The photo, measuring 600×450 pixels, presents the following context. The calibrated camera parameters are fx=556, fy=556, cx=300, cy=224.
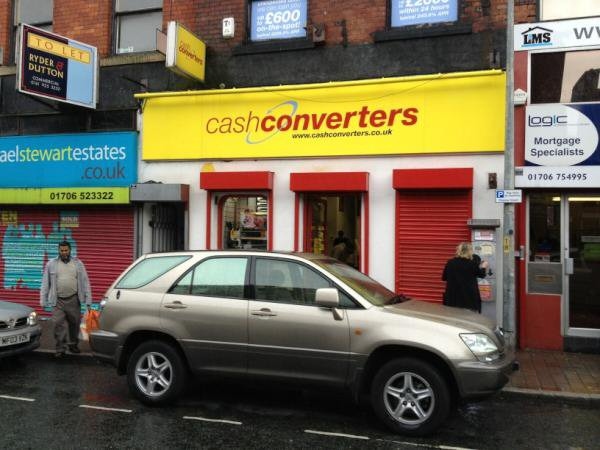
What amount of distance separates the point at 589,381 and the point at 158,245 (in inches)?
309

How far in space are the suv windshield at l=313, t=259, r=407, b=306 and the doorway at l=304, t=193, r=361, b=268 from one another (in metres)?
3.75

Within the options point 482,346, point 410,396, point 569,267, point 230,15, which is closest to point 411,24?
point 230,15

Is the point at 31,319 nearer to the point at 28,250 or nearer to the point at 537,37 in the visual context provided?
the point at 28,250

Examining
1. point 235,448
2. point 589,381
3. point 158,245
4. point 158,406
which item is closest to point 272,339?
point 235,448

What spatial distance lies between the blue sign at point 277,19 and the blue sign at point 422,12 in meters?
1.71

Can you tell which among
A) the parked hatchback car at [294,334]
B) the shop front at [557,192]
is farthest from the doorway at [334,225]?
the parked hatchback car at [294,334]

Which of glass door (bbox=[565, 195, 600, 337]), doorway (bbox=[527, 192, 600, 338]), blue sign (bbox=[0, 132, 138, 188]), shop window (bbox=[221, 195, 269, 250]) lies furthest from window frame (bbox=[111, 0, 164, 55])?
glass door (bbox=[565, 195, 600, 337])

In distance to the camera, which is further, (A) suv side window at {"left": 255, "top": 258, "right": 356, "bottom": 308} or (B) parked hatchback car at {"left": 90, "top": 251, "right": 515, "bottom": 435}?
(A) suv side window at {"left": 255, "top": 258, "right": 356, "bottom": 308}

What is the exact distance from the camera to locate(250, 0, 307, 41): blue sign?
10320mm

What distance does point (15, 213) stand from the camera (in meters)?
11.9

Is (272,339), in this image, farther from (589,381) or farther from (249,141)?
(249,141)

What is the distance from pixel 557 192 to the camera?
880cm

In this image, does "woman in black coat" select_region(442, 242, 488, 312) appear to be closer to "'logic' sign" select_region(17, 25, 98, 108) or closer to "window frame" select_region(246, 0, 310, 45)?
"window frame" select_region(246, 0, 310, 45)

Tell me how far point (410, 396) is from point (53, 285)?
5828mm
